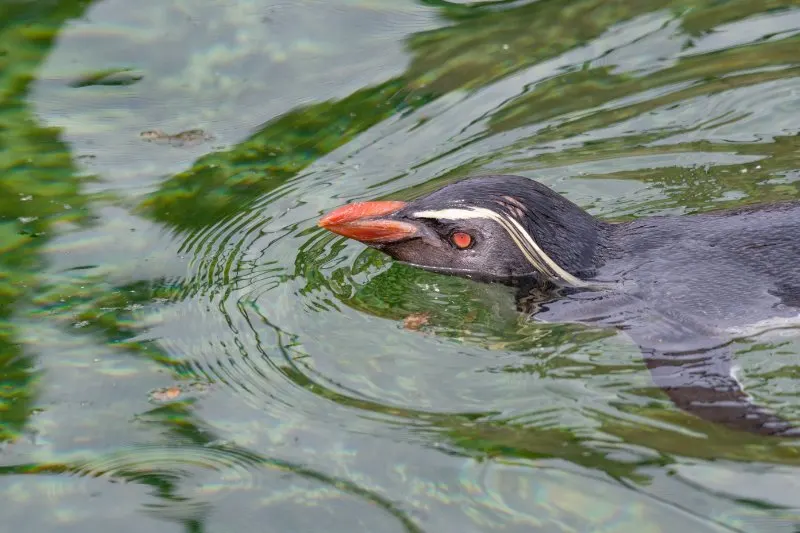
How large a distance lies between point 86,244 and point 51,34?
2.50 meters

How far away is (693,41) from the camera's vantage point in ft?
26.6

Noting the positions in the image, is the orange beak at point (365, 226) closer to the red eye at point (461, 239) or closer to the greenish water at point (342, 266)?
the red eye at point (461, 239)

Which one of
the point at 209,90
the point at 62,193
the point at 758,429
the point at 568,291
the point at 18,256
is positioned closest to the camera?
the point at 758,429

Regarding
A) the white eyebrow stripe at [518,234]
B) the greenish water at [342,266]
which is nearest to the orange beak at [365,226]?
the white eyebrow stripe at [518,234]

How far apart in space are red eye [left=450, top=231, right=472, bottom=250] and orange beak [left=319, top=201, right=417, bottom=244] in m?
0.20

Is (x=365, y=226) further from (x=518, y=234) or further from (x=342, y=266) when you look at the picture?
(x=518, y=234)

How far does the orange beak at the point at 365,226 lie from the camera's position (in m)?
5.67

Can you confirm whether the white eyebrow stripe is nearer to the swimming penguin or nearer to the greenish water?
the swimming penguin

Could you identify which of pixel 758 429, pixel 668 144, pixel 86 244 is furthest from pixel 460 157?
pixel 758 429

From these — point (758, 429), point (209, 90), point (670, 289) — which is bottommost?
point (758, 429)

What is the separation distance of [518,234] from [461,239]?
1.10 feet

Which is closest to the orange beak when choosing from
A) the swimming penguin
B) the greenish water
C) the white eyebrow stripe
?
the swimming penguin

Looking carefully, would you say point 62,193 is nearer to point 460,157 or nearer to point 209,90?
point 209,90

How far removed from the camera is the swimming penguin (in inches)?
207
